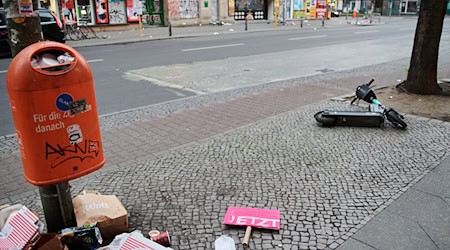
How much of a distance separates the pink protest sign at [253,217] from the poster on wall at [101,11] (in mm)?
24459

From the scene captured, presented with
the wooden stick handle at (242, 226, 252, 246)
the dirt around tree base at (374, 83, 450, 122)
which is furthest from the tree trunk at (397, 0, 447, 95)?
the wooden stick handle at (242, 226, 252, 246)

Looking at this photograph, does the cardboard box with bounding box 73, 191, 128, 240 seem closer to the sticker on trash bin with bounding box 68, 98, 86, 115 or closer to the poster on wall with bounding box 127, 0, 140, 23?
the sticker on trash bin with bounding box 68, 98, 86, 115

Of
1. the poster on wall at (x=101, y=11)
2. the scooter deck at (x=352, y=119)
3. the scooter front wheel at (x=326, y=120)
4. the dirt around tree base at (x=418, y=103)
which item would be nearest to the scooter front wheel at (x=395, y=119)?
the scooter deck at (x=352, y=119)

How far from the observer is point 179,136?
5930mm

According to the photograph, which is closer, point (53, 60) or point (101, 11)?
point (53, 60)

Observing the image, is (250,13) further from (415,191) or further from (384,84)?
(415,191)

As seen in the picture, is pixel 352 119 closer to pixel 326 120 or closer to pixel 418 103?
pixel 326 120

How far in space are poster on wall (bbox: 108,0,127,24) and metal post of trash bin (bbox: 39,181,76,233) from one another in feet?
81.5

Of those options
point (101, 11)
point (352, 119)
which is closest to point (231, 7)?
point (101, 11)

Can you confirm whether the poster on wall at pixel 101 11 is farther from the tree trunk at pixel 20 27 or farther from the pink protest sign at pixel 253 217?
the pink protest sign at pixel 253 217

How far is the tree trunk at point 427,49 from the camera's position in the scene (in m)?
7.81

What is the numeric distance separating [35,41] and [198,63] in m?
10.1

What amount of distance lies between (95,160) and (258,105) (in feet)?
16.0

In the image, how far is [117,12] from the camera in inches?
1041
